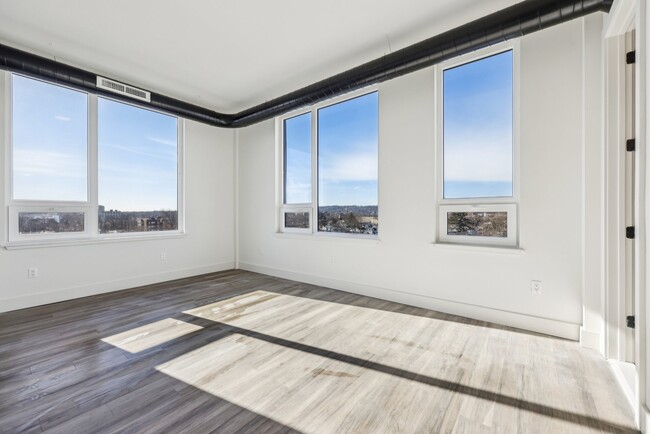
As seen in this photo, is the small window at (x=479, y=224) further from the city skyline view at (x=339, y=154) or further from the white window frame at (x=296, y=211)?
the white window frame at (x=296, y=211)

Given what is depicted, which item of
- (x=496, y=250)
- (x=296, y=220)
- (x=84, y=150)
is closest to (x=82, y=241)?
(x=84, y=150)

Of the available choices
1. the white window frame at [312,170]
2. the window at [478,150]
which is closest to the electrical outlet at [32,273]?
the white window frame at [312,170]

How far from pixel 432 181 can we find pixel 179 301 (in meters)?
3.58

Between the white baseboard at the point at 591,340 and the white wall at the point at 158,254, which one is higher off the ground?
the white wall at the point at 158,254

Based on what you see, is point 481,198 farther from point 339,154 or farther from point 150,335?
point 150,335

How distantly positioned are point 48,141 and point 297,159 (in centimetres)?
344

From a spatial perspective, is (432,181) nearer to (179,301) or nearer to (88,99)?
(179,301)

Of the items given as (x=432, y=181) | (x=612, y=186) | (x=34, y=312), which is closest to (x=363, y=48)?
(x=432, y=181)

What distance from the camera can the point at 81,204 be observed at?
4008 mm

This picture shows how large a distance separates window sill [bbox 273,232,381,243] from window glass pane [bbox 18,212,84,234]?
9.40 feet

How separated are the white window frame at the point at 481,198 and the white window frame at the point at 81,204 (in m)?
4.19

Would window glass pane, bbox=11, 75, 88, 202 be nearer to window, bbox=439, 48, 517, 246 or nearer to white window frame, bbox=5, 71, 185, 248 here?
white window frame, bbox=5, 71, 185, 248

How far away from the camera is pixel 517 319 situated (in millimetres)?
2854

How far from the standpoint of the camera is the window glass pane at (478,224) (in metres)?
3.03
